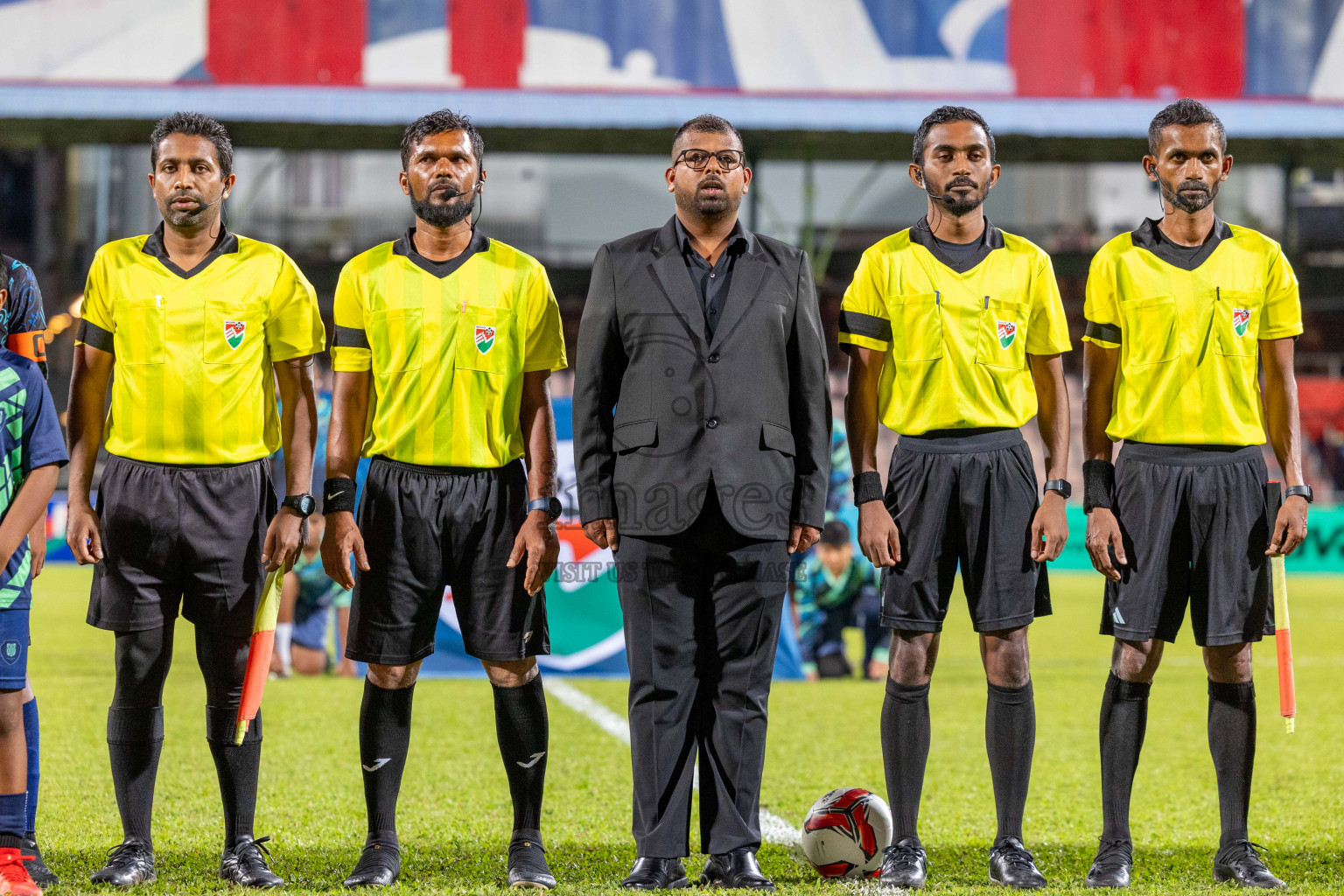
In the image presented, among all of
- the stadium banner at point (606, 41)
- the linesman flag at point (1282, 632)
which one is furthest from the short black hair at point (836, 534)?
the stadium banner at point (606, 41)

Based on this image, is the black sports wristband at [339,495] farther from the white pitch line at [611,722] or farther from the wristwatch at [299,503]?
the white pitch line at [611,722]

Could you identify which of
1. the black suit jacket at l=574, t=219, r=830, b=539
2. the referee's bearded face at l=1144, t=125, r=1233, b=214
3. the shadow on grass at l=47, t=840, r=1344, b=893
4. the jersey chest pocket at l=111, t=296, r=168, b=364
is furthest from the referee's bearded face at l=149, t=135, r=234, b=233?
the referee's bearded face at l=1144, t=125, r=1233, b=214

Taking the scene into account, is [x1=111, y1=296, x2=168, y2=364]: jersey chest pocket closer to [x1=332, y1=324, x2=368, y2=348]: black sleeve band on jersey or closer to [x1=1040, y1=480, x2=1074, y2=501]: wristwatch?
[x1=332, y1=324, x2=368, y2=348]: black sleeve band on jersey

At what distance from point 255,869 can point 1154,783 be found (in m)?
3.93

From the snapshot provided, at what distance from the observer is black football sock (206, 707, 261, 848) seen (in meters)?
4.08

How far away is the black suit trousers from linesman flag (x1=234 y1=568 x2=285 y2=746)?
1.05 meters

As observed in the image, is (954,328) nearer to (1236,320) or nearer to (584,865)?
(1236,320)

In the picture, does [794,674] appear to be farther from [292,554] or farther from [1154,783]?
[292,554]

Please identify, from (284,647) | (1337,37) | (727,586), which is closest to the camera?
(727,586)

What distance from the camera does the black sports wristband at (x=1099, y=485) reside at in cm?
422

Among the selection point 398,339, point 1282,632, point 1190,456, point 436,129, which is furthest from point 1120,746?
point 436,129

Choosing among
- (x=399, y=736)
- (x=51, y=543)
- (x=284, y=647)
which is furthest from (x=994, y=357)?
(x=51, y=543)

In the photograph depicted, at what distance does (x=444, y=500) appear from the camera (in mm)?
3998

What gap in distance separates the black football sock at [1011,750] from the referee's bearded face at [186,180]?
2.81 metres
